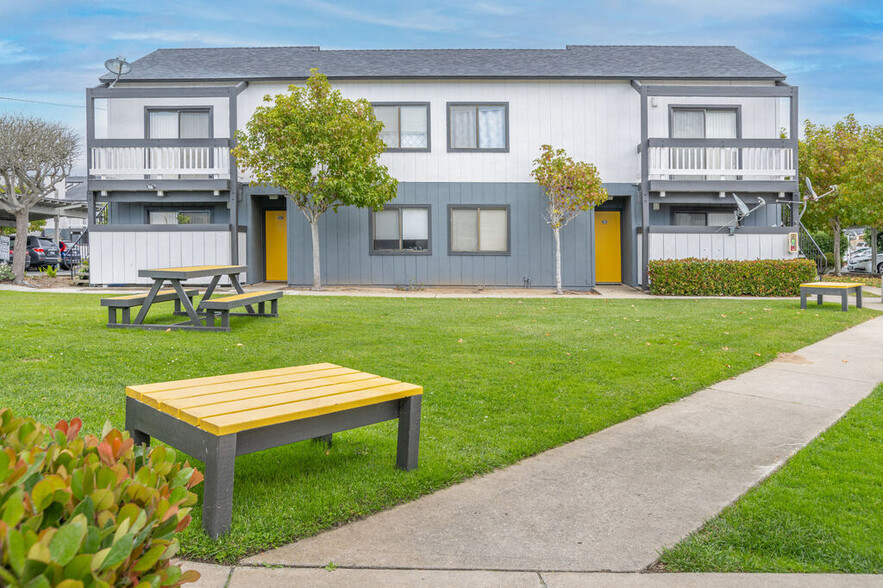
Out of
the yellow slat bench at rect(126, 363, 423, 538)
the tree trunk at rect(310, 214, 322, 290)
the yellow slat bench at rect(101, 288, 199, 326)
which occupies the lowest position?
the yellow slat bench at rect(126, 363, 423, 538)

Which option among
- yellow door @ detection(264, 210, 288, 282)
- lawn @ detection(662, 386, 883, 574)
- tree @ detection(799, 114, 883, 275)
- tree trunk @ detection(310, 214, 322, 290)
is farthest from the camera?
yellow door @ detection(264, 210, 288, 282)

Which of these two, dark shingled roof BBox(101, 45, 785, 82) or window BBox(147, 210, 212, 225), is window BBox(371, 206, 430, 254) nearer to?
dark shingled roof BBox(101, 45, 785, 82)

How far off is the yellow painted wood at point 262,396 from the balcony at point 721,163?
14.2 meters

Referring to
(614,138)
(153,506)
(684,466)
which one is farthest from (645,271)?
(153,506)

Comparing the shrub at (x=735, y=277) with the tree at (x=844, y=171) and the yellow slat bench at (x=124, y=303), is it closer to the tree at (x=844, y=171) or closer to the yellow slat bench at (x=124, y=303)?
the tree at (x=844, y=171)

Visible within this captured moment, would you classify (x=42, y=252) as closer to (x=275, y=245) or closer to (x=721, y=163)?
(x=275, y=245)

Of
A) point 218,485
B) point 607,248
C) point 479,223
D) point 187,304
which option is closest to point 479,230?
point 479,223

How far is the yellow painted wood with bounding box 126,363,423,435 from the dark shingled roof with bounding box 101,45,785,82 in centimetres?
1438

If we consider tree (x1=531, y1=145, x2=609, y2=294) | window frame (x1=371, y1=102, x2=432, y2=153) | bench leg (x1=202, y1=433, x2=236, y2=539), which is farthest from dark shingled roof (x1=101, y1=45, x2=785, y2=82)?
bench leg (x1=202, y1=433, x2=236, y2=539)

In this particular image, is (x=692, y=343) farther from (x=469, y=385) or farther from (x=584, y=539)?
(x=584, y=539)

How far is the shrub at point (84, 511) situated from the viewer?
111 centimetres

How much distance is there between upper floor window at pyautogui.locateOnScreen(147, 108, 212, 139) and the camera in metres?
17.1

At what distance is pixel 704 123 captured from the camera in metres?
17.1

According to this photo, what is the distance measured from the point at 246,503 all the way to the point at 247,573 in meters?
0.58
